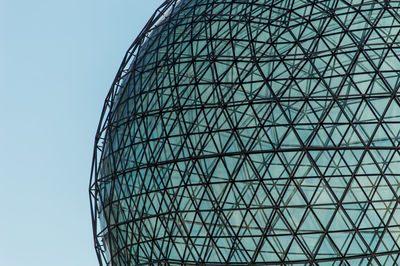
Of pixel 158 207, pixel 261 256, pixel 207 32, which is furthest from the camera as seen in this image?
pixel 207 32

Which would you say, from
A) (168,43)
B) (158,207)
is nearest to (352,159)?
(158,207)

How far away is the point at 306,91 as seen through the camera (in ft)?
86.5

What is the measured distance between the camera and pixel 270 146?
87.2 ft

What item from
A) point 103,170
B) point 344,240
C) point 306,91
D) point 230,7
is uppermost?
point 230,7

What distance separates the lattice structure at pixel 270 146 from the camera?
81.8 feet

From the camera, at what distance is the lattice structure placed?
24922 millimetres

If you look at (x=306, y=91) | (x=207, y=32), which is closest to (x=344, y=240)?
(x=306, y=91)

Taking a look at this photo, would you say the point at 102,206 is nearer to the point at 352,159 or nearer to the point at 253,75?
the point at 253,75

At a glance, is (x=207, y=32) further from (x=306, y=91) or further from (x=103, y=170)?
(x=103, y=170)

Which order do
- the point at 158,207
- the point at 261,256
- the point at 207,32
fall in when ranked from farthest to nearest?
the point at 207,32, the point at 158,207, the point at 261,256

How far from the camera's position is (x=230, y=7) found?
2895 centimetres

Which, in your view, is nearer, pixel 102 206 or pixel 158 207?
pixel 158 207

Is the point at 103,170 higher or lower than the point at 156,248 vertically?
Answer: higher

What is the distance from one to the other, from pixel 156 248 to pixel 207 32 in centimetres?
860
